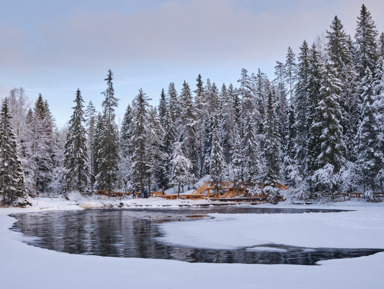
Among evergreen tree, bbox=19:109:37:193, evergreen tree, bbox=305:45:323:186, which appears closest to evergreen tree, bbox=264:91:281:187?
evergreen tree, bbox=305:45:323:186

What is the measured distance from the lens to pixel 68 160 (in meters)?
51.0

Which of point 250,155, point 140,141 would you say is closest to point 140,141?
point 140,141

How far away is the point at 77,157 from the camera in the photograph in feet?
163

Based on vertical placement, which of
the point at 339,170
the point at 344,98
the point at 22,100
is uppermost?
the point at 22,100

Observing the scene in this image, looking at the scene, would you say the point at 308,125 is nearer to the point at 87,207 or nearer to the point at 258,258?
the point at 87,207

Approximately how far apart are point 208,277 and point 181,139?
5284cm

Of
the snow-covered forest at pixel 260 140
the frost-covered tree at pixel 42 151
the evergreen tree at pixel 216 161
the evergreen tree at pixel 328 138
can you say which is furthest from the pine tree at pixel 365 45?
the frost-covered tree at pixel 42 151

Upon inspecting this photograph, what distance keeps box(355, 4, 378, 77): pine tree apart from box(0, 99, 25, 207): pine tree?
46338 millimetres

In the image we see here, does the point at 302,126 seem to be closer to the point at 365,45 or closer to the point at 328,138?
the point at 328,138

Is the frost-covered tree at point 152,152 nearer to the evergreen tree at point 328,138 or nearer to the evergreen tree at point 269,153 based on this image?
the evergreen tree at point 269,153

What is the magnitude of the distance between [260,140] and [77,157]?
102 ft

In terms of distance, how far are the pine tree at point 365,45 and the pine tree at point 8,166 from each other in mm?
46338

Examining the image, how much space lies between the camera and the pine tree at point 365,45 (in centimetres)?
4872

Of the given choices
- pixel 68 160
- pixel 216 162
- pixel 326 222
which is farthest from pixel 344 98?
pixel 68 160
